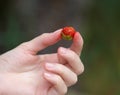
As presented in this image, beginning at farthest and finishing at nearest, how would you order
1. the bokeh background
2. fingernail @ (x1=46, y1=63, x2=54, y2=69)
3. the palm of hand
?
the bokeh background < the palm of hand < fingernail @ (x1=46, y1=63, x2=54, y2=69)

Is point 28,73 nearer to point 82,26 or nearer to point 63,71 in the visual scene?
point 63,71

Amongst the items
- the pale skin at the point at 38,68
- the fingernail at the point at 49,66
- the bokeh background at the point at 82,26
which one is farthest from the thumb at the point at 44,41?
the bokeh background at the point at 82,26

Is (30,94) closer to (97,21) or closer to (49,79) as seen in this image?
(49,79)

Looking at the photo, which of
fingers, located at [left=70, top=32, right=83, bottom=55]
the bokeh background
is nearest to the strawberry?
fingers, located at [left=70, top=32, right=83, bottom=55]

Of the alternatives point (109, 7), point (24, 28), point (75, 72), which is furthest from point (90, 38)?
point (75, 72)

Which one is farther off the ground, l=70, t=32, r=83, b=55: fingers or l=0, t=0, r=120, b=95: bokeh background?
l=70, t=32, r=83, b=55: fingers

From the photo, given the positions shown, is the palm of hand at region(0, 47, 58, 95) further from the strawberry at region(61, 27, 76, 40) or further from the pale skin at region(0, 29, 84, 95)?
the strawberry at region(61, 27, 76, 40)

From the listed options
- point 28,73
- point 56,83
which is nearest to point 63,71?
point 56,83
